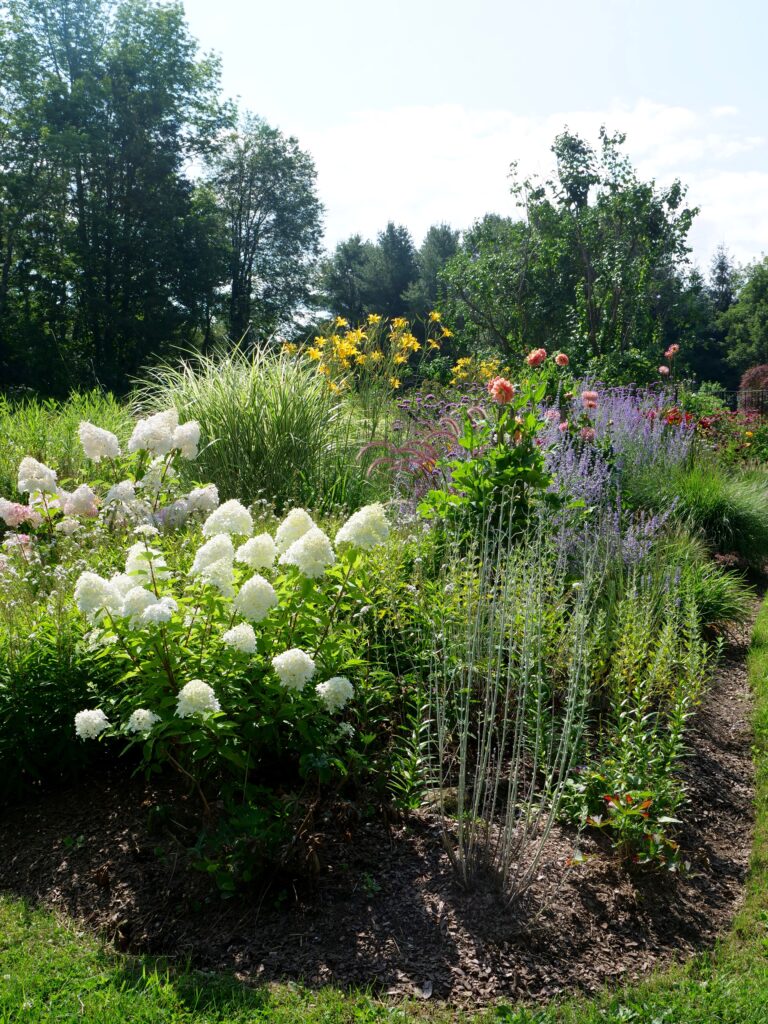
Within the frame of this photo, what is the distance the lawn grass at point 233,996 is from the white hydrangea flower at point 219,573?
111cm

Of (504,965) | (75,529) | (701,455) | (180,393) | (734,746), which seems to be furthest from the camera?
(701,455)

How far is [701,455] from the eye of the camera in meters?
8.50

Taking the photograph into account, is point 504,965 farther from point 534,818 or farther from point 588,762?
point 588,762

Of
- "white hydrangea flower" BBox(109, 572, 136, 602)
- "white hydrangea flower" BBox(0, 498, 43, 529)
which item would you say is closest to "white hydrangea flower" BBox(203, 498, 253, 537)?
"white hydrangea flower" BBox(109, 572, 136, 602)

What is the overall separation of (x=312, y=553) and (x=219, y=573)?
11.8 inches

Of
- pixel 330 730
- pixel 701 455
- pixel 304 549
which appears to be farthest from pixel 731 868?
pixel 701 455

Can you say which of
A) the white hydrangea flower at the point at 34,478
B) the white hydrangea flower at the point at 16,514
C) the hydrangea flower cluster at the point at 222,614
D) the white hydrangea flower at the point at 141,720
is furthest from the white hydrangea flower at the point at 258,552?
the white hydrangea flower at the point at 16,514

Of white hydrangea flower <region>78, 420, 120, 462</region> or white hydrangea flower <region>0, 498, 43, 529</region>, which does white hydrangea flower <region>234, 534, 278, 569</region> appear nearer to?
white hydrangea flower <region>78, 420, 120, 462</region>

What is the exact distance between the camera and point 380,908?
2590 mm

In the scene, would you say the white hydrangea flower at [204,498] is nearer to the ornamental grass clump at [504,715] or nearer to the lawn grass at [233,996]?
the ornamental grass clump at [504,715]

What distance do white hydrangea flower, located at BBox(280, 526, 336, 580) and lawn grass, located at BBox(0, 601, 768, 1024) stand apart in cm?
118

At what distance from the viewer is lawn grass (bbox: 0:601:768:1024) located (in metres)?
2.20

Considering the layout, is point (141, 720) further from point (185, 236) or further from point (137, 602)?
point (185, 236)

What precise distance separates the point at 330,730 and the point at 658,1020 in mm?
1349
